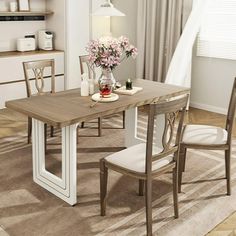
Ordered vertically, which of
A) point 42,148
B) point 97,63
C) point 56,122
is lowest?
point 42,148

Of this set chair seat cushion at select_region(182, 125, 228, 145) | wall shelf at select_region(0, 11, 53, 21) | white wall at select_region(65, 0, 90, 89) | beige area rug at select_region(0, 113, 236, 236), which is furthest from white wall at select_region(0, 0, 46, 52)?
chair seat cushion at select_region(182, 125, 228, 145)

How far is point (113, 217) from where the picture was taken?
2.69 metres

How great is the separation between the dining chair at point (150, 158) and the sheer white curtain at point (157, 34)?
113 inches

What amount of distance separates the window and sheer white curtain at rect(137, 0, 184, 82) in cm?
36

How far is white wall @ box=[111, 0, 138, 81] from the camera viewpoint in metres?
5.85

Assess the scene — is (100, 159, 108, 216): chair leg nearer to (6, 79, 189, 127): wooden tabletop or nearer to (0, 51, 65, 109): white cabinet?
(6, 79, 189, 127): wooden tabletop

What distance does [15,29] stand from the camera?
5.53m

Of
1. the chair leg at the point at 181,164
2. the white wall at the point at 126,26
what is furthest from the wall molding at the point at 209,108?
the chair leg at the point at 181,164

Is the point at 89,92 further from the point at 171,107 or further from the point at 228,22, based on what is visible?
the point at 228,22

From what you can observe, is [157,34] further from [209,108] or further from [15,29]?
[15,29]

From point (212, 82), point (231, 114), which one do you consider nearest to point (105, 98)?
point (231, 114)

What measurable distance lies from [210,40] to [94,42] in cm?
257

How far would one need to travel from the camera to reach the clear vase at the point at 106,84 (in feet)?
10.2

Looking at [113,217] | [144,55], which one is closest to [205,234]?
[113,217]
